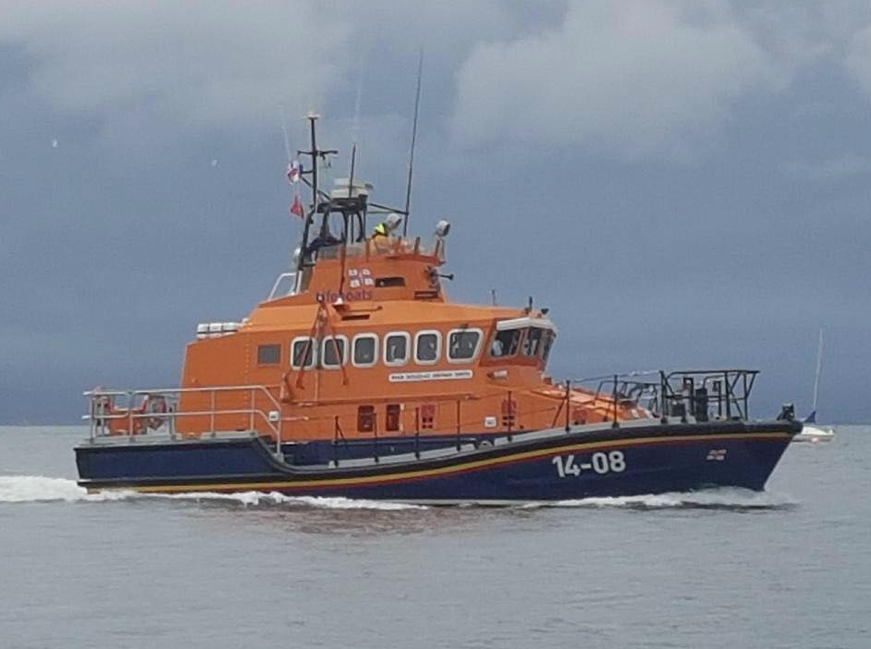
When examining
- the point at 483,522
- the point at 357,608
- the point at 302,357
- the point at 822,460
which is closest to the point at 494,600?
the point at 357,608

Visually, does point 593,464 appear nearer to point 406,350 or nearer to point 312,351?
point 406,350

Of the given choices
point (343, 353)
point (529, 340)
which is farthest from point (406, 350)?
point (529, 340)

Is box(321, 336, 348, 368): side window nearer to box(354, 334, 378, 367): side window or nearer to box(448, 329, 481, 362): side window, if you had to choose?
box(354, 334, 378, 367): side window

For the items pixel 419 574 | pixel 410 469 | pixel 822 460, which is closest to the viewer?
pixel 419 574

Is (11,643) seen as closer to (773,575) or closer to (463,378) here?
(773,575)

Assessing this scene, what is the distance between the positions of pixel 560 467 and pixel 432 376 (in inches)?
82.7

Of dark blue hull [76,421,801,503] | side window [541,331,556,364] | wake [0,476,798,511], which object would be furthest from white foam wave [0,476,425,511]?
side window [541,331,556,364]

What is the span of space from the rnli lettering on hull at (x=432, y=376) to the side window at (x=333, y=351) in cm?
69

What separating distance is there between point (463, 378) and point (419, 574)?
19.0 feet

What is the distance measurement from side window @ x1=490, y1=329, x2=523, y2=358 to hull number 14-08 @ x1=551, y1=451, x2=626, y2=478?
5.59 feet

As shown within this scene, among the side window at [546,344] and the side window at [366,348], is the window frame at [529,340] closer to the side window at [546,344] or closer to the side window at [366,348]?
the side window at [546,344]

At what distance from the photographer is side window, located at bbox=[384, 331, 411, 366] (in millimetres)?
22281

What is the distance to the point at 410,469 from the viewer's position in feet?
71.0

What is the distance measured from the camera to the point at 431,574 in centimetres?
1659
